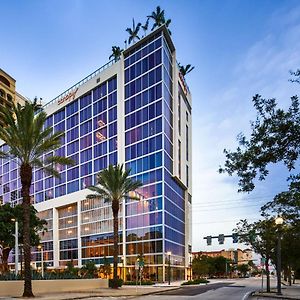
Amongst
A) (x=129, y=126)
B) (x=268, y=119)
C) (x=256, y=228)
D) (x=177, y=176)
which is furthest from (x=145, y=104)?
(x=268, y=119)

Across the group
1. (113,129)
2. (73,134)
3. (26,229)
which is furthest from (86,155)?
(26,229)

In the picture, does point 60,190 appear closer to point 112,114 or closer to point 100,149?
point 100,149

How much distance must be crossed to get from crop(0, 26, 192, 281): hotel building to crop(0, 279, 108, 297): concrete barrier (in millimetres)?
32740

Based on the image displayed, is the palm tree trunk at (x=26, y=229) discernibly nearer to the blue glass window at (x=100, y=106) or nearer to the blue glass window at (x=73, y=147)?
the blue glass window at (x=100, y=106)

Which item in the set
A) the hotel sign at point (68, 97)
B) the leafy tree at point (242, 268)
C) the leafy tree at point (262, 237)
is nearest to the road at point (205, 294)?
the leafy tree at point (262, 237)

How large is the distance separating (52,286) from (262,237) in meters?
18.7

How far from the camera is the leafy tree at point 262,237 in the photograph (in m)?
39.4

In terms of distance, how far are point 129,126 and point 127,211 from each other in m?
16.8

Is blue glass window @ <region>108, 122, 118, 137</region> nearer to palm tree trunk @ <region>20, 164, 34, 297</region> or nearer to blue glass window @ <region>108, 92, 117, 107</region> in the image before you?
blue glass window @ <region>108, 92, 117, 107</region>

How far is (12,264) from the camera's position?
123562mm

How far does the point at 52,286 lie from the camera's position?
123 ft

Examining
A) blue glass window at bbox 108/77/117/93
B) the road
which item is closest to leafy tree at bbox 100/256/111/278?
blue glass window at bbox 108/77/117/93

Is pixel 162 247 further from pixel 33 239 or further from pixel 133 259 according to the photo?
pixel 33 239

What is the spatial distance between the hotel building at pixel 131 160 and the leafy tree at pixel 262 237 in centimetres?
3818
